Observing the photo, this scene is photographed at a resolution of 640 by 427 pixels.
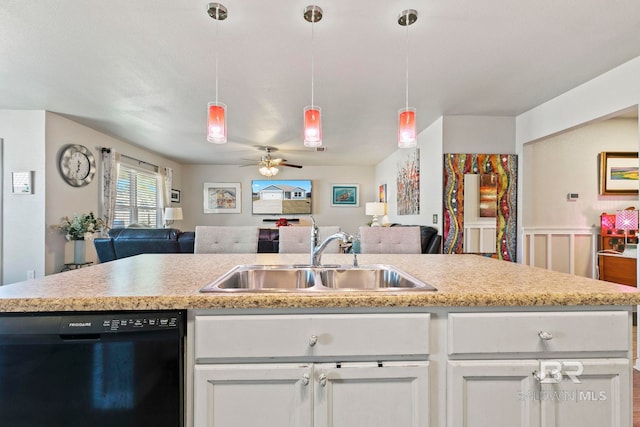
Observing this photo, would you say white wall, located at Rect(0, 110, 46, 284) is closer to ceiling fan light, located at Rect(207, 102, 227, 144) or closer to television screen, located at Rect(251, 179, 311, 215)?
ceiling fan light, located at Rect(207, 102, 227, 144)

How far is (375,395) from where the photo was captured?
984mm

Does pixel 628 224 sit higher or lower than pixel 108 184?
lower

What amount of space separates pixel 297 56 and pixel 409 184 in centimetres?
309

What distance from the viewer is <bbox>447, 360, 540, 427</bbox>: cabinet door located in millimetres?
991

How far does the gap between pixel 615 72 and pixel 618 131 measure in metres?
1.74

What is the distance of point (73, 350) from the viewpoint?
3.07ft

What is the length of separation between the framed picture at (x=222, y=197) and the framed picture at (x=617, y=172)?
6.52 m

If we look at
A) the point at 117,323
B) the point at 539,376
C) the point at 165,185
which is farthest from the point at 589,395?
the point at 165,185

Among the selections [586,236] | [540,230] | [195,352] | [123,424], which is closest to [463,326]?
[195,352]

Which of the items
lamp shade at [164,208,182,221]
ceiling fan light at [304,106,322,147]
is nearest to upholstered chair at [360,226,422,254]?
ceiling fan light at [304,106,322,147]

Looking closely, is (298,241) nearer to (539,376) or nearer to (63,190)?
(539,376)

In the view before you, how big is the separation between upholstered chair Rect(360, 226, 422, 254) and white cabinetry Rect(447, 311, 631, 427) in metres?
1.31

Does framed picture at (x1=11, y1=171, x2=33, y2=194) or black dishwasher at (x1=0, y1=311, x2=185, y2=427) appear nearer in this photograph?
black dishwasher at (x1=0, y1=311, x2=185, y2=427)

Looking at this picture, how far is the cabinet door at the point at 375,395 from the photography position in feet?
3.20
